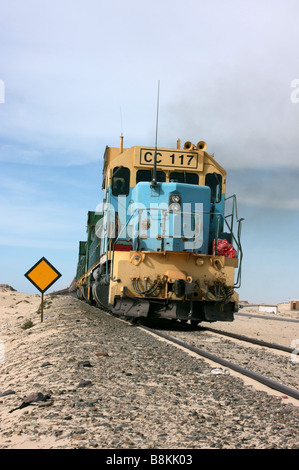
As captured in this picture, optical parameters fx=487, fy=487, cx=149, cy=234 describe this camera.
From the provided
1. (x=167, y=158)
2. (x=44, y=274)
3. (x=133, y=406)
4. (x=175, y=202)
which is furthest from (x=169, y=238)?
(x=133, y=406)

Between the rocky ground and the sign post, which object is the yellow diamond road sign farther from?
the rocky ground

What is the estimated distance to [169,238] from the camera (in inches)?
419

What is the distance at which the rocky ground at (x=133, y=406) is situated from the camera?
3.45 meters

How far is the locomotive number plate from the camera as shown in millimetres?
11609

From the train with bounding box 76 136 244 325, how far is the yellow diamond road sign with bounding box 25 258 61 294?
1578 millimetres

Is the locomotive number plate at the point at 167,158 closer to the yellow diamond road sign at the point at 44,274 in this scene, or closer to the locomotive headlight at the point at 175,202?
the locomotive headlight at the point at 175,202

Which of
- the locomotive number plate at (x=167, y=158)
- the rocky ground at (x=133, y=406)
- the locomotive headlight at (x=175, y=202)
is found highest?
the locomotive number plate at (x=167, y=158)

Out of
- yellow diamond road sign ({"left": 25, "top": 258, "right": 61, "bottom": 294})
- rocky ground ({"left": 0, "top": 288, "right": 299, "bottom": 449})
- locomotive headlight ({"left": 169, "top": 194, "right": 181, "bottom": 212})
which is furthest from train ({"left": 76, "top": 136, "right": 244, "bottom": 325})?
rocky ground ({"left": 0, "top": 288, "right": 299, "bottom": 449})

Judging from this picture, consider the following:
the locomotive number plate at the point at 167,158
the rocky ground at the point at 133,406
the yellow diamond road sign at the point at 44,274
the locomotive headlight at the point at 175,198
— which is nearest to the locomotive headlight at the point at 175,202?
the locomotive headlight at the point at 175,198

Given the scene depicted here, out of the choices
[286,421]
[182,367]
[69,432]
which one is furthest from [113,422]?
[182,367]

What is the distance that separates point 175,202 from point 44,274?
4.24m

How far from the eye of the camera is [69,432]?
353 cm

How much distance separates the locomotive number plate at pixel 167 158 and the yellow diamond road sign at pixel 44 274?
12.3 feet
